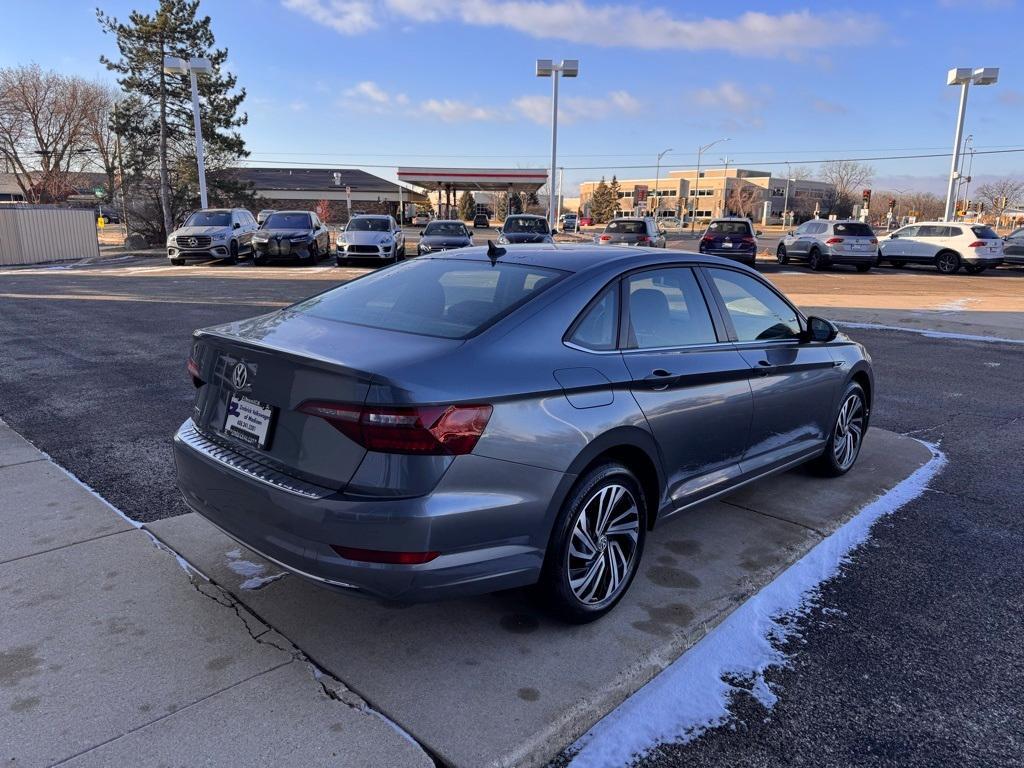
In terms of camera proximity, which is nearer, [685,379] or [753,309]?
[685,379]

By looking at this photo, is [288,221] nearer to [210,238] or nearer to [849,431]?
[210,238]

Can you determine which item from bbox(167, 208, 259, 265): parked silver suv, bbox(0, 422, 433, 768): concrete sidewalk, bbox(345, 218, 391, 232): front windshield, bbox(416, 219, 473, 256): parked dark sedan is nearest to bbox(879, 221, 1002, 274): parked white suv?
bbox(416, 219, 473, 256): parked dark sedan

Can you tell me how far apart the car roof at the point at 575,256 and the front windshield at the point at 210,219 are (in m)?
21.8

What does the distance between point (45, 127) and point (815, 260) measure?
50991 millimetres

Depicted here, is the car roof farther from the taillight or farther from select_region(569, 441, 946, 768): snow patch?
select_region(569, 441, 946, 768): snow patch

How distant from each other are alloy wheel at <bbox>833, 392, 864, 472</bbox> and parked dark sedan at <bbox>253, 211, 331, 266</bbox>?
2041cm

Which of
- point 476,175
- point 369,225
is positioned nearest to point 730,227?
point 369,225

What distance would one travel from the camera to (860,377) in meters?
5.15

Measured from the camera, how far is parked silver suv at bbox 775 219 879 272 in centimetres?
2523

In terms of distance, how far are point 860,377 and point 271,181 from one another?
74304 millimetres

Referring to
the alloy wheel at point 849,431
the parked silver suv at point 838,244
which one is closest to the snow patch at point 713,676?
the alloy wheel at point 849,431

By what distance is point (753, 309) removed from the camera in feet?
14.0

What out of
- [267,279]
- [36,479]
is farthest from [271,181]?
[36,479]

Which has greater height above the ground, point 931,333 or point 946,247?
point 946,247
